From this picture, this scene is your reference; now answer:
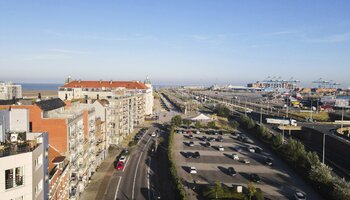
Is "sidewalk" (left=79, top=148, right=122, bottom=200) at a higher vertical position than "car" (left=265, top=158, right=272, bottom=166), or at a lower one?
lower

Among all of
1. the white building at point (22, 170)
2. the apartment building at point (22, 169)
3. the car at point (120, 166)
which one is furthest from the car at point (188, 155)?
the white building at point (22, 170)

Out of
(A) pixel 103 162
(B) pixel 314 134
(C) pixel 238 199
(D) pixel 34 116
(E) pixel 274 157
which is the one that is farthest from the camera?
(B) pixel 314 134

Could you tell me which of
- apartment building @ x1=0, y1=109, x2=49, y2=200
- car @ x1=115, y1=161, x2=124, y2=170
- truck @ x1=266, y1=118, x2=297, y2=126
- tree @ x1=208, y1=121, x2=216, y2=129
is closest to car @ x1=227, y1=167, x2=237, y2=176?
car @ x1=115, y1=161, x2=124, y2=170

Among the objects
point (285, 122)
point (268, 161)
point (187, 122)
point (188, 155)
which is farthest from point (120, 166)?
point (285, 122)

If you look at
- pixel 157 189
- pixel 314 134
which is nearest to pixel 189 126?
pixel 314 134

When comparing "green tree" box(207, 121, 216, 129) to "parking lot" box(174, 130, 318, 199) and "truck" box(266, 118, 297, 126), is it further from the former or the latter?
"parking lot" box(174, 130, 318, 199)

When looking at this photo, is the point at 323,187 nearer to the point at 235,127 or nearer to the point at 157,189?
the point at 157,189
